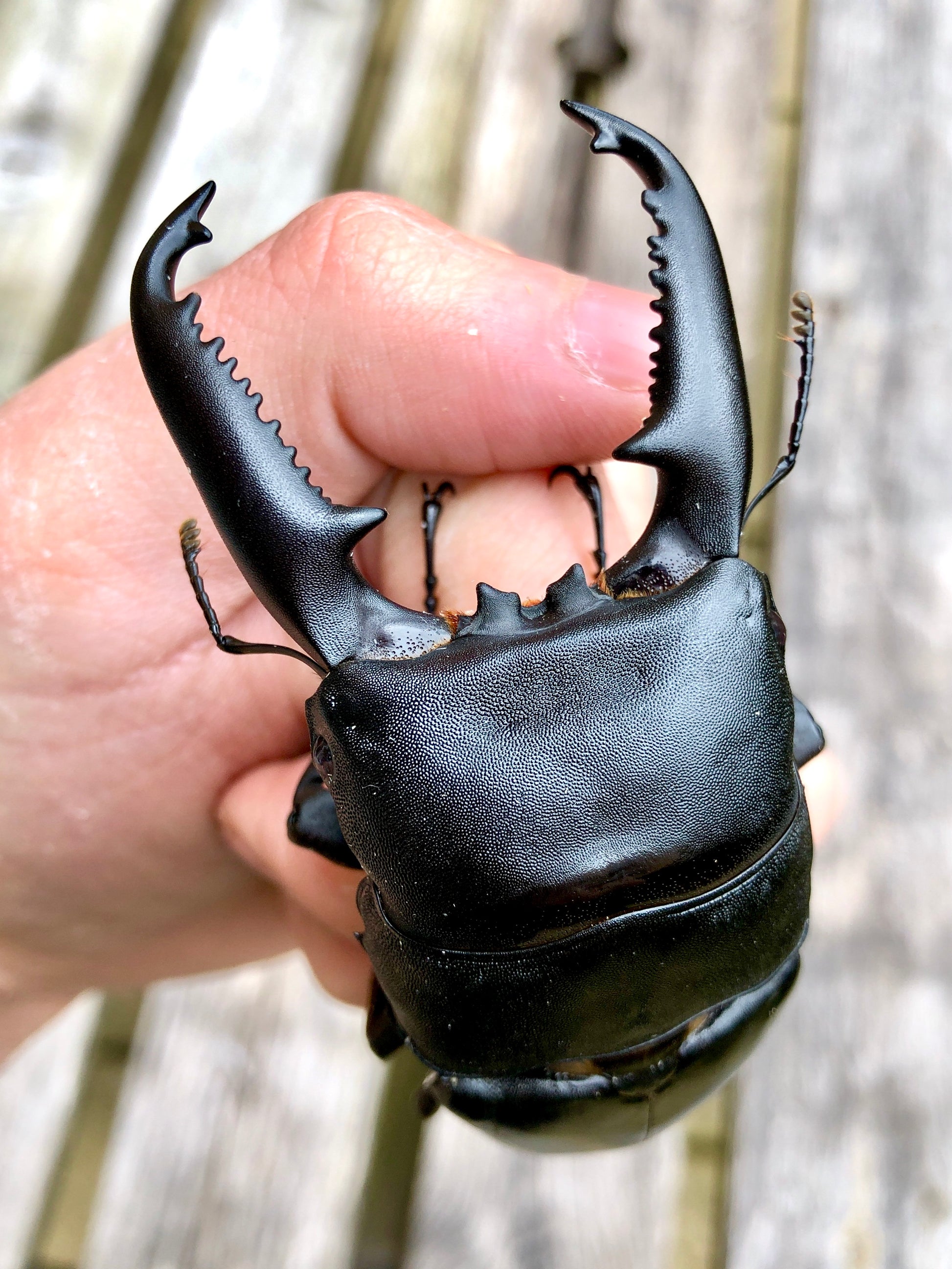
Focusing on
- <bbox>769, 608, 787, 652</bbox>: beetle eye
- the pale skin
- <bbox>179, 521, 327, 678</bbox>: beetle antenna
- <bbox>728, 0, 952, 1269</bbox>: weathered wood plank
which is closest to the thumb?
the pale skin

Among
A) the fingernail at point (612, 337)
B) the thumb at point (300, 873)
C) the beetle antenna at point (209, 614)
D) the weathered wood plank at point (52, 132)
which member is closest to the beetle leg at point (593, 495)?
the fingernail at point (612, 337)

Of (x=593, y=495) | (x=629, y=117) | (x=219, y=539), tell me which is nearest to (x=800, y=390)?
(x=593, y=495)

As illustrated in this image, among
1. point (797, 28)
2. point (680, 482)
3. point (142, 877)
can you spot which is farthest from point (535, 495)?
point (797, 28)

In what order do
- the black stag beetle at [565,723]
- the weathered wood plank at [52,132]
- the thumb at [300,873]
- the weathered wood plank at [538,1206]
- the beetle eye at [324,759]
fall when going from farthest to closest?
the weathered wood plank at [52,132]
the weathered wood plank at [538,1206]
the thumb at [300,873]
the beetle eye at [324,759]
the black stag beetle at [565,723]

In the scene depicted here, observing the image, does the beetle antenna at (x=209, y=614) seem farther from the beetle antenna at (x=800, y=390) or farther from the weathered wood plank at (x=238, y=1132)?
the weathered wood plank at (x=238, y=1132)

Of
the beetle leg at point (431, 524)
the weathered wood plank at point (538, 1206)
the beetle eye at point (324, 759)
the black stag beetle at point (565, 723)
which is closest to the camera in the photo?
the black stag beetle at point (565, 723)

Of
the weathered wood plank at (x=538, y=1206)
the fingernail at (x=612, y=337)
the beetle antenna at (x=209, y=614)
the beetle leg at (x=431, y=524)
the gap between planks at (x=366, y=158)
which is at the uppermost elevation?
the gap between planks at (x=366, y=158)

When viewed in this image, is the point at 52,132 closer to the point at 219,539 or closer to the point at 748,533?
the point at 219,539
